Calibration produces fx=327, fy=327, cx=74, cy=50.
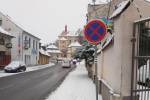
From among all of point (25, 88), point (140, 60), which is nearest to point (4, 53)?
point (25, 88)

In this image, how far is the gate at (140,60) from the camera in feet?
24.2

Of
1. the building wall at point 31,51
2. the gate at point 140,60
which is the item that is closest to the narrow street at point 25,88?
the gate at point 140,60

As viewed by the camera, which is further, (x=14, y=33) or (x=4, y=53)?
(x=14, y=33)

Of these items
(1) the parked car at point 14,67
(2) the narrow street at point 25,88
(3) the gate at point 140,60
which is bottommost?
(2) the narrow street at point 25,88

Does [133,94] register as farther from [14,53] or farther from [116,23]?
[14,53]

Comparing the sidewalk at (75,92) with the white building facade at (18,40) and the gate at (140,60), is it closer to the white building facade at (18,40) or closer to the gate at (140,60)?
the gate at (140,60)

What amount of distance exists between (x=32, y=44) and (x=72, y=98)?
2152 inches

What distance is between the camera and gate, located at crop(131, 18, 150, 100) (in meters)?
7.36

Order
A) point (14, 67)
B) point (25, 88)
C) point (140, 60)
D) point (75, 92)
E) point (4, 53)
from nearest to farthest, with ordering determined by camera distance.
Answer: point (140, 60)
point (75, 92)
point (25, 88)
point (14, 67)
point (4, 53)

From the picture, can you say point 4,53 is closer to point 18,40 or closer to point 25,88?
point 18,40

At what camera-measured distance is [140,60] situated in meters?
7.59

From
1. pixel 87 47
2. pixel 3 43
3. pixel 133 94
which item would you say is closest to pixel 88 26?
pixel 133 94

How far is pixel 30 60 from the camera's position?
216ft

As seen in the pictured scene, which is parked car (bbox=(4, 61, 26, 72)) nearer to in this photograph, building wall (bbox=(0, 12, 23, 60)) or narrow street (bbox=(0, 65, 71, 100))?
narrow street (bbox=(0, 65, 71, 100))
